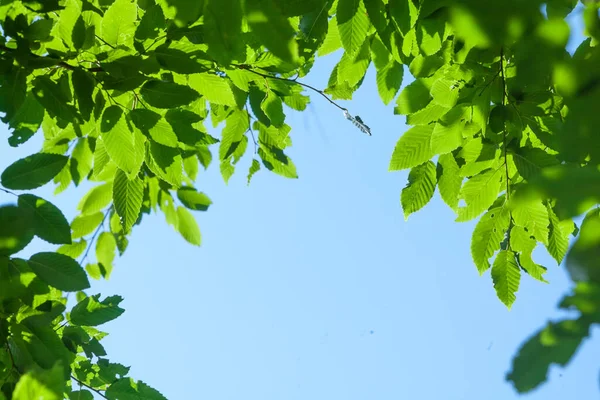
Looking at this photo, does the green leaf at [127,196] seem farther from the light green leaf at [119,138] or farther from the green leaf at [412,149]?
the green leaf at [412,149]

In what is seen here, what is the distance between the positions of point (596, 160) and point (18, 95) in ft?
5.14

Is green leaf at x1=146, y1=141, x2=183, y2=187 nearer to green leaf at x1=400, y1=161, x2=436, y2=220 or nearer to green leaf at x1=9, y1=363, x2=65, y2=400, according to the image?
green leaf at x1=400, y1=161, x2=436, y2=220

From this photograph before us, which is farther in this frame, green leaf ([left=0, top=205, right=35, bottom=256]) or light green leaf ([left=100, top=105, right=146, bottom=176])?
light green leaf ([left=100, top=105, right=146, bottom=176])

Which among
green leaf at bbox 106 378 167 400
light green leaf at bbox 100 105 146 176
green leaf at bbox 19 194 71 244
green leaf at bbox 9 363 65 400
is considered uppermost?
light green leaf at bbox 100 105 146 176

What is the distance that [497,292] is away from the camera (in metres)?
2.26

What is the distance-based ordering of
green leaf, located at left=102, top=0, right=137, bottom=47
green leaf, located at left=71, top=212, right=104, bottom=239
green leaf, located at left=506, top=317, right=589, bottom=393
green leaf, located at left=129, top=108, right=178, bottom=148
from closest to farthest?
green leaf, located at left=506, top=317, right=589, bottom=393 → green leaf, located at left=102, top=0, right=137, bottom=47 → green leaf, located at left=129, top=108, right=178, bottom=148 → green leaf, located at left=71, top=212, right=104, bottom=239

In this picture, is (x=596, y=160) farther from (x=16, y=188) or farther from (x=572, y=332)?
(x=16, y=188)

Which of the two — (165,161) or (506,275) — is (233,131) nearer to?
(165,161)

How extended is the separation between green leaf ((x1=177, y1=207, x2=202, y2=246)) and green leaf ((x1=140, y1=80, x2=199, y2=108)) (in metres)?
1.25

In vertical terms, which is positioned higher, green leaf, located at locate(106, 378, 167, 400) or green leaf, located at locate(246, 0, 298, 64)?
green leaf, located at locate(246, 0, 298, 64)

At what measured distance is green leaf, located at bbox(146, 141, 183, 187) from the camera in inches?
81.3

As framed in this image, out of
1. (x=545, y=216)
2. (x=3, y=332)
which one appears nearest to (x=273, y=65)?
(x=545, y=216)

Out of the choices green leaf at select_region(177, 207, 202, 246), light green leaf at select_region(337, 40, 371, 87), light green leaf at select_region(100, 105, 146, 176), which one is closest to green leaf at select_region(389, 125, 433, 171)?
light green leaf at select_region(337, 40, 371, 87)

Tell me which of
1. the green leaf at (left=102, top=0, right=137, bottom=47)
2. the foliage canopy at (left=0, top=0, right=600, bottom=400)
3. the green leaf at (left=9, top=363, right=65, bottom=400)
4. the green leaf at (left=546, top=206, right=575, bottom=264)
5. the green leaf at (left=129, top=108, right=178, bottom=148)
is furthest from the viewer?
the green leaf at (left=546, top=206, right=575, bottom=264)
